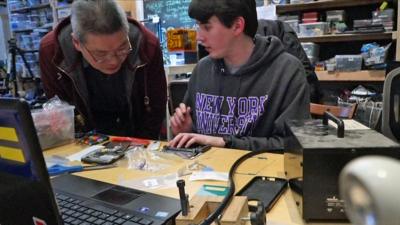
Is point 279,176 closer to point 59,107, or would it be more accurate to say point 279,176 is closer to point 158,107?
point 59,107

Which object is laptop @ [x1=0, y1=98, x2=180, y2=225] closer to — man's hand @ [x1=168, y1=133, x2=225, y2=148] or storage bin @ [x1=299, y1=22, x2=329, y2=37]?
man's hand @ [x1=168, y1=133, x2=225, y2=148]

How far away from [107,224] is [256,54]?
36.2 inches

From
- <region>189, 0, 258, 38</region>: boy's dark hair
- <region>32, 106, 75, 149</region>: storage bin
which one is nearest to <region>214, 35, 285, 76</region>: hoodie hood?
<region>189, 0, 258, 38</region>: boy's dark hair

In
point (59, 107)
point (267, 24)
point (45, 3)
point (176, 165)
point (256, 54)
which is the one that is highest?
point (45, 3)

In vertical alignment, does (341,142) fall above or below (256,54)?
below

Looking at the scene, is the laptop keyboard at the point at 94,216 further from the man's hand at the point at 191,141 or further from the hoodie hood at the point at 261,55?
the hoodie hood at the point at 261,55

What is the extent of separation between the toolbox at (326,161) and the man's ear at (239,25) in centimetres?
73

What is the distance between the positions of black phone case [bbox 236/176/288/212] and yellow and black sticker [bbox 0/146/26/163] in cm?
46

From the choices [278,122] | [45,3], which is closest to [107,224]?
[278,122]

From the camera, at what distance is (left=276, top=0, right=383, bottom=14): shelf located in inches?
115

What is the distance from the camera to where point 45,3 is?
4.95 m

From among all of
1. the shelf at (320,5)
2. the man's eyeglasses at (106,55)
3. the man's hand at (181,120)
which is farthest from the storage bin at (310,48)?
the man's eyeglasses at (106,55)

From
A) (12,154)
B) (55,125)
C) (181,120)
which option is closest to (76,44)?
(55,125)

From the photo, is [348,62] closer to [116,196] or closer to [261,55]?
[261,55]
